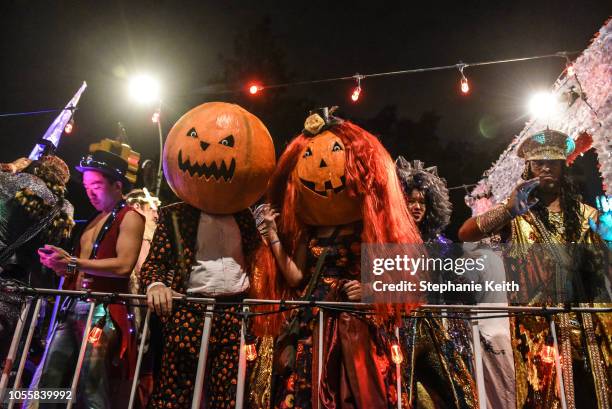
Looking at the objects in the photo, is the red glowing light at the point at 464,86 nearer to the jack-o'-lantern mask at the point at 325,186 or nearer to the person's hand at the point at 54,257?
the jack-o'-lantern mask at the point at 325,186

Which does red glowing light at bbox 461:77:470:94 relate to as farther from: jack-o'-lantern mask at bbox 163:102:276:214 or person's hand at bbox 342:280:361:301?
person's hand at bbox 342:280:361:301

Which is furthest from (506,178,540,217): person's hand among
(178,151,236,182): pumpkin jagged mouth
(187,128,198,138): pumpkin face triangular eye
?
(187,128,198,138): pumpkin face triangular eye

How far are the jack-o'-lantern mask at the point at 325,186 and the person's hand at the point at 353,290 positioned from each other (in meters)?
0.44

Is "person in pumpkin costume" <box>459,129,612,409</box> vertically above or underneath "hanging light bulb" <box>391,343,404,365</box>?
above

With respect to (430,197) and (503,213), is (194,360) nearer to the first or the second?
(503,213)

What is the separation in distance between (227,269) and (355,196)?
91 cm

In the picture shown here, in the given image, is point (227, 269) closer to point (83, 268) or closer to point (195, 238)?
point (195, 238)

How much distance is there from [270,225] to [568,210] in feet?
7.22

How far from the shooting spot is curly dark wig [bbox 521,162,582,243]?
130 inches

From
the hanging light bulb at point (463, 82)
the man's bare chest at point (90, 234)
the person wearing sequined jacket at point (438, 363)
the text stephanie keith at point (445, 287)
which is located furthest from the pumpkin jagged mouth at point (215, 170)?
the hanging light bulb at point (463, 82)

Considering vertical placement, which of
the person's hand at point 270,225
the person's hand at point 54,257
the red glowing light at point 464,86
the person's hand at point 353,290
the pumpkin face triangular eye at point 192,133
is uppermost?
the red glowing light at point 464,86

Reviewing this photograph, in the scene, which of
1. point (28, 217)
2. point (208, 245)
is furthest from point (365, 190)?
point (28, 217)

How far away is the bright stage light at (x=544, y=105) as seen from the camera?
280 inches

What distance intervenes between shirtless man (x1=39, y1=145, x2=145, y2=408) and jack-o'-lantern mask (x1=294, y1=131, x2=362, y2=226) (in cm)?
130
